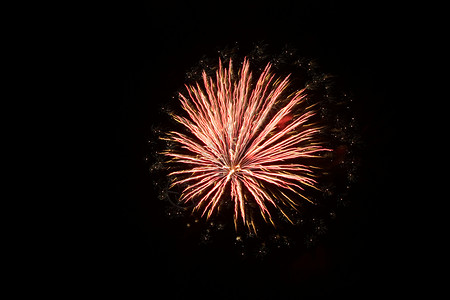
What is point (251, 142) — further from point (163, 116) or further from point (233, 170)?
point (163, 116)

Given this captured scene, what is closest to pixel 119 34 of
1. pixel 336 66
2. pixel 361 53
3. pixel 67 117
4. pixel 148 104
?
pixel 148 104

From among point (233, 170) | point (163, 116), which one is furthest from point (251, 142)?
point (163, 116)

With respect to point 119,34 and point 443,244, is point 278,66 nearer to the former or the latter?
point 119,34

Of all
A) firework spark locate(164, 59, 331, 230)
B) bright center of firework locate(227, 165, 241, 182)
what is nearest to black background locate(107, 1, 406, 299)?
firework spark locate(164, 59, 331, 230)

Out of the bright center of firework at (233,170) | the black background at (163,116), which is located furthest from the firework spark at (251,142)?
the black background at (163,116)

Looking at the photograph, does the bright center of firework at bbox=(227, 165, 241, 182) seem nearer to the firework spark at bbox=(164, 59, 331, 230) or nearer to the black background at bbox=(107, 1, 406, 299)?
the firework spark at bbox=(164, 59, 331, 230)

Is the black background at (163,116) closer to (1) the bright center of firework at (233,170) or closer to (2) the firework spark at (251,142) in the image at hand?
(2) the firework spark at (251,142)
